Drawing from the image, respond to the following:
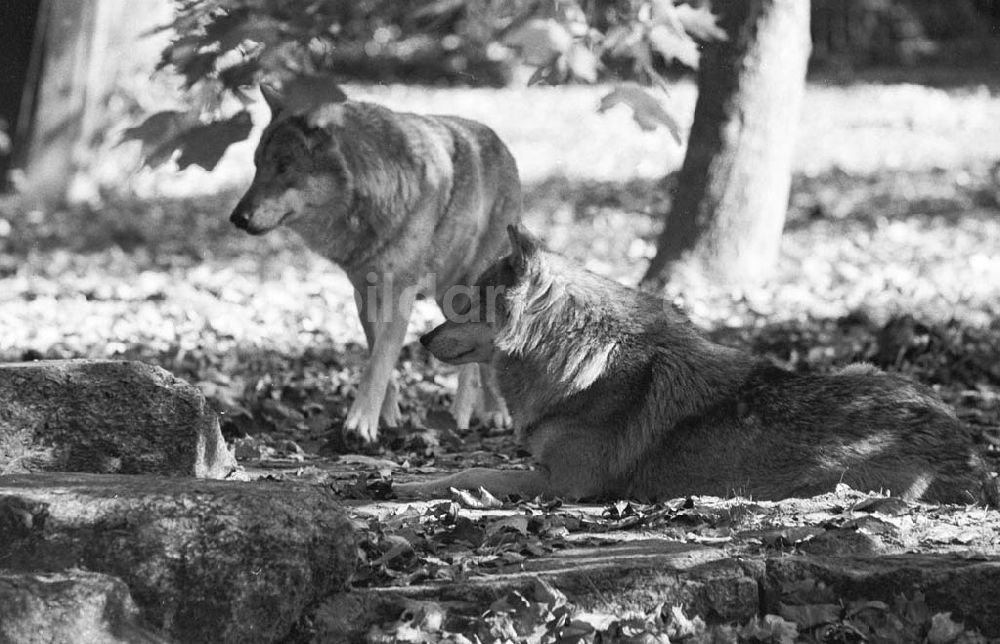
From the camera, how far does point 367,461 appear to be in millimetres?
6969

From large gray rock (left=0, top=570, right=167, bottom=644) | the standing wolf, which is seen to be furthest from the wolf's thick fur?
large gray rock (left=0, top=570, right=167, bottom=644)

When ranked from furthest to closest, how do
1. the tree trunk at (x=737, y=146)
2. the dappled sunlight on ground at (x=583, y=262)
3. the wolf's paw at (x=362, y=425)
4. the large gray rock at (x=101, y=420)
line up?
the tree trunk at (x=737, y=146), the dappled sunlight on ground at (x=583, y=262), the wolf's paw at (x=362, y=425), the large gray rock at (x=101, y=420)

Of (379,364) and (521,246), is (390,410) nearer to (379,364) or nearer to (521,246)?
(379,364)

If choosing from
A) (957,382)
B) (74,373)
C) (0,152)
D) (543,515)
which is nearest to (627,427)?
(543,515)

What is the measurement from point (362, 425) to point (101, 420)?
2151mm

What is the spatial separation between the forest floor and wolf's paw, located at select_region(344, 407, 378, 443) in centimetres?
12

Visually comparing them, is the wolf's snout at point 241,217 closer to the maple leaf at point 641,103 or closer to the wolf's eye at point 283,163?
the wolf's eye at point 283,163

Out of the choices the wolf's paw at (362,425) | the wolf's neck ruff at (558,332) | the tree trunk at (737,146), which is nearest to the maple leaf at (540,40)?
the wolf's neck ruff at (558,332)

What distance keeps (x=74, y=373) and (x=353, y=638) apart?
1.97 meters

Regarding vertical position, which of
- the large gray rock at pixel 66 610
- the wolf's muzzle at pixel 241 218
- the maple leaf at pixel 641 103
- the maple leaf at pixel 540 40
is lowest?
the large gray rock at pixel 66 610

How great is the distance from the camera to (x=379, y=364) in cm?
768

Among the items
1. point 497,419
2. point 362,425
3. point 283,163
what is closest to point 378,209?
point 283,163

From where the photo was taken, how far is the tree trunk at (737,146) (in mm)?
10695

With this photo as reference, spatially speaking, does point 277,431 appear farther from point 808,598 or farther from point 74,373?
point 808,598
